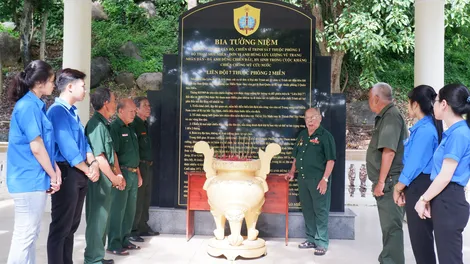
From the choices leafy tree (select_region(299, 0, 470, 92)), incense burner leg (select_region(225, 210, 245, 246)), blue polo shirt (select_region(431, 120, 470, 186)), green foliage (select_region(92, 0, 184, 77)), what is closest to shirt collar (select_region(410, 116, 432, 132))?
blue polo shirt (select_region(431, 120, 470, 186))

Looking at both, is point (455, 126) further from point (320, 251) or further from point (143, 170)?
point (143, 170)

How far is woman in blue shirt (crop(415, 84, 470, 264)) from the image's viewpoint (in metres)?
2.35

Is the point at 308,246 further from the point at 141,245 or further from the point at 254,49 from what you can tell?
the point at 254,49

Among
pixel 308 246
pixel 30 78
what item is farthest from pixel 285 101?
pixel 30 78

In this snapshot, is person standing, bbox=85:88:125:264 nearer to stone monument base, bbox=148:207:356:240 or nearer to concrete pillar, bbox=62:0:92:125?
stone monument base, bbox=148:207:356:240

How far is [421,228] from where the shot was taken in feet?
8.95

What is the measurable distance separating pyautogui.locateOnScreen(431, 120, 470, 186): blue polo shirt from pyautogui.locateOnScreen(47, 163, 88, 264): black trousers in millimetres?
2194

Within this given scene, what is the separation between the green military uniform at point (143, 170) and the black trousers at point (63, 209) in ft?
5.19

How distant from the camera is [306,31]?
4.91 metres

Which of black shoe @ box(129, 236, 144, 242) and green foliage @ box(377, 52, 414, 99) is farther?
green foliage @ box(377, 52, 414, 99)

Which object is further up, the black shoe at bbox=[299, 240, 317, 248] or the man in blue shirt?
the man in blue shirt

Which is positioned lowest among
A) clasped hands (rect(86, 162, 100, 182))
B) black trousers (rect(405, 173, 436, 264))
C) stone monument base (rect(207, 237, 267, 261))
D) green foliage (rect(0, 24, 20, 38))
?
stone monument base (rect(207, 237, 267, 261))

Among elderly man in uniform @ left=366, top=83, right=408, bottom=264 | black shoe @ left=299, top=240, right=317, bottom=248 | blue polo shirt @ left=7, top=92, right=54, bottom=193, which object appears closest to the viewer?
blue polo shirt @ left=7, top=92, right=54, bottom=193

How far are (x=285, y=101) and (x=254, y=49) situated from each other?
26.1 inches
